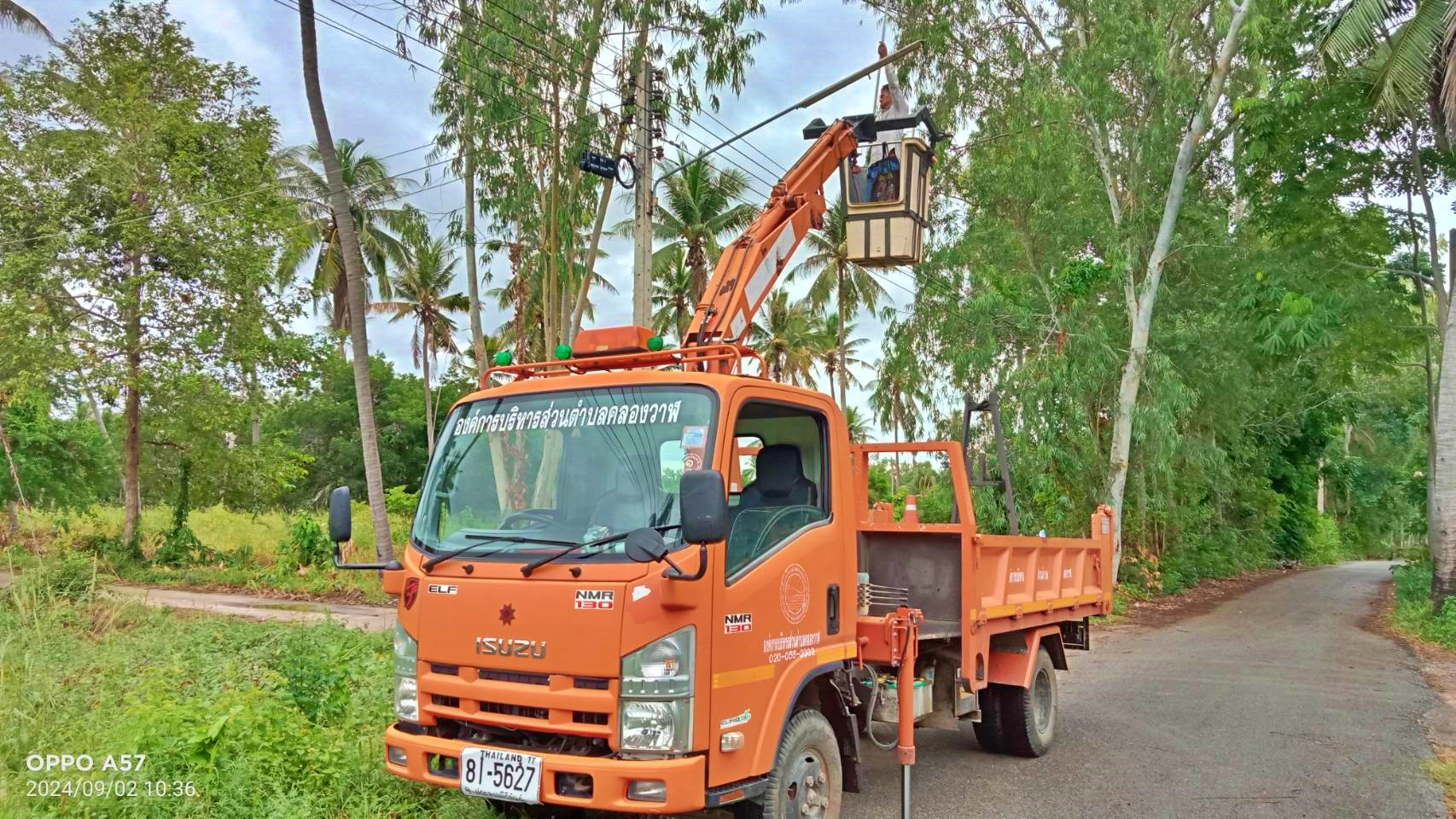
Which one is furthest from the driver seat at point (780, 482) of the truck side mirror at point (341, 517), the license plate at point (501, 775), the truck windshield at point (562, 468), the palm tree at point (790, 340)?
the palm tree at point (790, 340)

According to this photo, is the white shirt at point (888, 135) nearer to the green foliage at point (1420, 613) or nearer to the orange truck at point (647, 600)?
the orange truck at point (647, 600)

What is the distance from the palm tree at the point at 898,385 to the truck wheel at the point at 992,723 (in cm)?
1110

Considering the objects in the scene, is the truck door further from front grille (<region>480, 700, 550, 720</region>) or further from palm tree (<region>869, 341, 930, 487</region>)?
palm tree (<region>869, 341, 930, 487</region>)

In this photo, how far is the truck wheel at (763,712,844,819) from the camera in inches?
176

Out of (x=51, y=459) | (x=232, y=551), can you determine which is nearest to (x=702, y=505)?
(x=232, y=551)

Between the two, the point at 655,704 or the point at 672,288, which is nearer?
the point at 655,704

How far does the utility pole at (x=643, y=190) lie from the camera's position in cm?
1382

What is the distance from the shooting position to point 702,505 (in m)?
3.76

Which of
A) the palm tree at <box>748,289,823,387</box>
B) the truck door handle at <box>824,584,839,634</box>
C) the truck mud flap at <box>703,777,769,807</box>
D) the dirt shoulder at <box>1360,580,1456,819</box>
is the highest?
the palm tree at <box>748,289,823,387</box>

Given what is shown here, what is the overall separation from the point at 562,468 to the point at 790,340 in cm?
3766

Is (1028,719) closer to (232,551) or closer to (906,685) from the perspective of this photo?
(906,685)

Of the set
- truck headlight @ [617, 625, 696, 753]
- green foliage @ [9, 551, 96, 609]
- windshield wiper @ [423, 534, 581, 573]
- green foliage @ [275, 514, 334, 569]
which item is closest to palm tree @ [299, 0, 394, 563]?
green foliage @ [9, 551, 96, 609]

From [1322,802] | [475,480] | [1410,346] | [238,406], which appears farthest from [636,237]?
[1410,346]

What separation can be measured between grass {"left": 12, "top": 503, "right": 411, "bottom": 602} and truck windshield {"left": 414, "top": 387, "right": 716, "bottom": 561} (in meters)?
12.0
